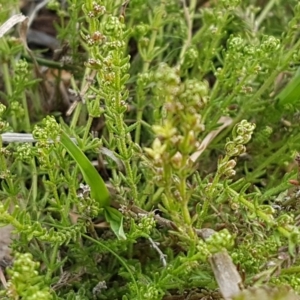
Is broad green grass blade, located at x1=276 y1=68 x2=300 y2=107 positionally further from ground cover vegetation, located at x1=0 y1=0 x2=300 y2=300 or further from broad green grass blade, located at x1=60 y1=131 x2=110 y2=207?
broad green grass blade, located at x1=60 y1=131 x2=110 y2=207

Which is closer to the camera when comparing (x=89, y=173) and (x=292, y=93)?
(x=89, y=173)

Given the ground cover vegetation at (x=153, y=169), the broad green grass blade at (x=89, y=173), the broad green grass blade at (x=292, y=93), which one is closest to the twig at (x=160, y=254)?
the ground cover vegetation at (x=153, y=169)

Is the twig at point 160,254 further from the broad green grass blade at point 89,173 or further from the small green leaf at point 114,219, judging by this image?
the broad green grass blade at point 89,173

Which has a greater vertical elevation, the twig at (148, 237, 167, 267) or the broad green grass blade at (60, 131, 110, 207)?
the broad green grass blade at (60, 131, 110, 207)

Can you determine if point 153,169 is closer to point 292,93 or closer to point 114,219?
point 114,219

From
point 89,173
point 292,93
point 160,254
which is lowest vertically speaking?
point 160,254

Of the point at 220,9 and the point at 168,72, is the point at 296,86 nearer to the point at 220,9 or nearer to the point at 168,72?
the point at 220,9

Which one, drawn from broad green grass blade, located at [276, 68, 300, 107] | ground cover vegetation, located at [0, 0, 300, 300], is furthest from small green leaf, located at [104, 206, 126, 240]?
broad green grass blade, located at [276, 68, 300, 107]

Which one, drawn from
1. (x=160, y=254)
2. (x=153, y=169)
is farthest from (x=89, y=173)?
(x=153, y=169)
